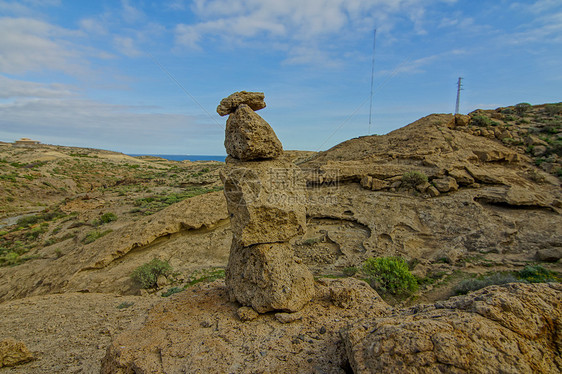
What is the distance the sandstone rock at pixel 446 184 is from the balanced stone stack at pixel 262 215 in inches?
350

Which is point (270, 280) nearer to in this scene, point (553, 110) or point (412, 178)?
point (412, 178)

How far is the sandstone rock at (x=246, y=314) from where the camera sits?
4.71 metres

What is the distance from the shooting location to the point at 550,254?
837 centimetres

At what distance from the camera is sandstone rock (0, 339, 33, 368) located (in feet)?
15.5

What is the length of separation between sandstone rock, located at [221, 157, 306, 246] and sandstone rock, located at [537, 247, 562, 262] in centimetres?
790

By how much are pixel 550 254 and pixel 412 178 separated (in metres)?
5.06

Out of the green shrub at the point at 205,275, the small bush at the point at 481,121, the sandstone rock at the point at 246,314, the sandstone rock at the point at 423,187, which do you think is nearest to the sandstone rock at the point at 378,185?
the sandstone rock at the point at 423,187

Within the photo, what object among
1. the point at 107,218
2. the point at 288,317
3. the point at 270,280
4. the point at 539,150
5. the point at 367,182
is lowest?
the point at 107,218

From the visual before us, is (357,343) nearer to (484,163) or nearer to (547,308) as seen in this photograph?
(547,308)

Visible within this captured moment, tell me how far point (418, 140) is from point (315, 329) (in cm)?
1380

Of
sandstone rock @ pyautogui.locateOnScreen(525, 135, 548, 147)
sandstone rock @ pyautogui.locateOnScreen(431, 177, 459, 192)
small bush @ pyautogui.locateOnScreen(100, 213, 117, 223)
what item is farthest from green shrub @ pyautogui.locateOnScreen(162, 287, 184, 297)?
sandstone rock @ pyautogui.locateOnScreen(525, 135, 548, 147)

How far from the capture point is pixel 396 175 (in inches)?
510

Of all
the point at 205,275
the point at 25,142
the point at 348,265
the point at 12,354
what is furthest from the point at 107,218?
the point at 25,142

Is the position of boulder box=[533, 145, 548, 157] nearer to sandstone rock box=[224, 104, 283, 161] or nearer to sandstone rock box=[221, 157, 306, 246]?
sandstone rock box=[221, 157, 306, 246]
